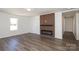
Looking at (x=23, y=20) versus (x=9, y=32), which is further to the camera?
(x=23, y=20)

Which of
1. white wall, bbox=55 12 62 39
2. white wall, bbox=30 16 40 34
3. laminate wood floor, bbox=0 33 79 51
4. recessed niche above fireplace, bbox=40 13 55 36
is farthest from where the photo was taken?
white wall, bbox=30 16 40 34

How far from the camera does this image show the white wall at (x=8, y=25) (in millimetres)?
7227

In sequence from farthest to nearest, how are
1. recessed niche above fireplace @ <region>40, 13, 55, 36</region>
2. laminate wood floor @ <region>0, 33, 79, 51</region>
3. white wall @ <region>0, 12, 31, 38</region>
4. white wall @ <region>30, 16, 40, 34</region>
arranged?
white wall @ <region>30, 16, 40, 34</region> < recessed niche above fireplace @ <region>40, 13, 55, 36</region> < white wall @ <region>0, 12, 31, 38</region> < laminate wood floor @ <region>0, 33, 79, 51</region>

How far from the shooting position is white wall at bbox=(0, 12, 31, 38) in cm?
723

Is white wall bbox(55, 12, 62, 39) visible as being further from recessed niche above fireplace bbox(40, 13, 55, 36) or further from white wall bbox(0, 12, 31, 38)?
white wall bbox(0, 12, 31, 38)

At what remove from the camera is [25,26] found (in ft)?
33.6

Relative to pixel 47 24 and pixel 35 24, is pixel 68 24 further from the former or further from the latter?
pixel 47 24

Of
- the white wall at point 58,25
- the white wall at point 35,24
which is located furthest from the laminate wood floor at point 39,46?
the white wall at point 35,24

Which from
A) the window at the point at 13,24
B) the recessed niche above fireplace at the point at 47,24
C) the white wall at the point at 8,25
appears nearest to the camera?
the white wall at the point at 8,25

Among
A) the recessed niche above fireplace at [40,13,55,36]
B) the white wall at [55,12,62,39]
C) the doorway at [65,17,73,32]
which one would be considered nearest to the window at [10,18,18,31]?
the recessed niche above fireplace at [40,13,55,36]

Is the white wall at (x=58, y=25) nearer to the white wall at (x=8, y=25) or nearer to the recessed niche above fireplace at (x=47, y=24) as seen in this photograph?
the recessed niche above fireplace at (x=47, y=24)
